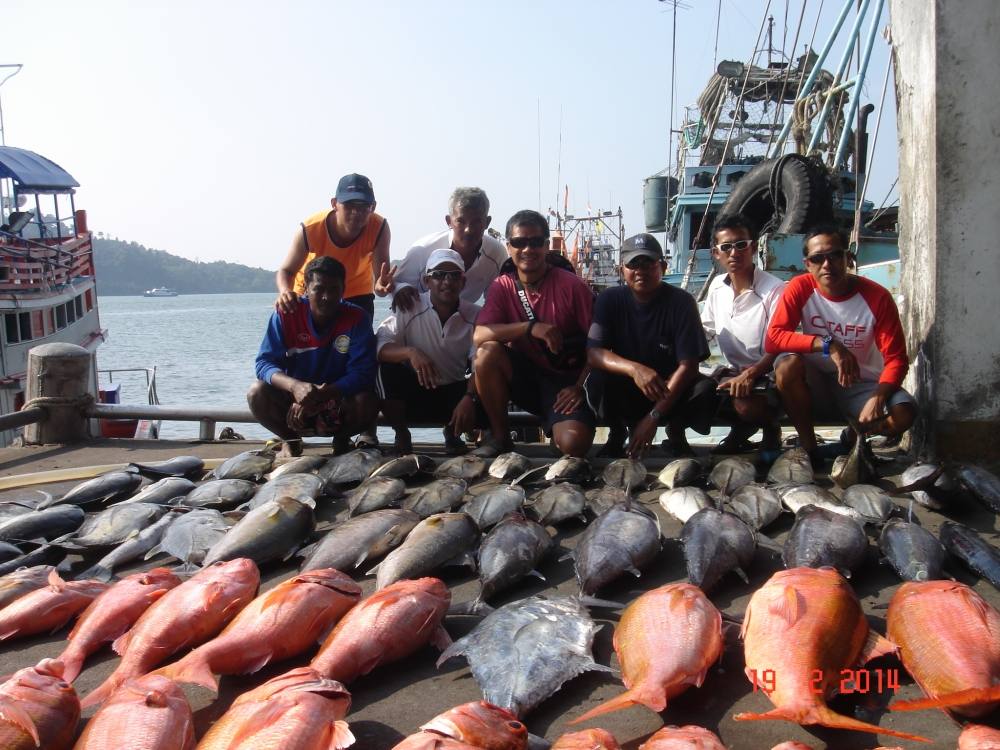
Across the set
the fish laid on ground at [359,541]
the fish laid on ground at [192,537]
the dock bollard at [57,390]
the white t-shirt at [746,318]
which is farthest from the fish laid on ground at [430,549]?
the dock bollard at [57,390]

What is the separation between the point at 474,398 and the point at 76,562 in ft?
8.97

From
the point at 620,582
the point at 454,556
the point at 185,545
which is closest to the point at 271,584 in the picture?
the point at 185,545

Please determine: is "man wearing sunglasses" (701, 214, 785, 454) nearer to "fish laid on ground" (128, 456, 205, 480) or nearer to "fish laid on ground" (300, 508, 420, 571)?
"fish laid on ground" (300, 508, 420, 571)

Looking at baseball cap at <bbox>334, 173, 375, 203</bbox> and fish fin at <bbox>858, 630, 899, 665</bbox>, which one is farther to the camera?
baseball cap at <bbox>334, 173, 375, 203</bbox>

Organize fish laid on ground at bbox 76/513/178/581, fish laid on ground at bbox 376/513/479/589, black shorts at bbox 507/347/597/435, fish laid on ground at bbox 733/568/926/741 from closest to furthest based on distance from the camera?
1. fish laid on ground at bbox 733/568/926/741
2. fish laid on ground at bbox 376/513/479/589
3. fish laid on ground at bbox 76/513/178/581
4. black shorts at bbox 507/347/597/435

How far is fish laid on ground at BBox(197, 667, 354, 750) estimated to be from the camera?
2.07m

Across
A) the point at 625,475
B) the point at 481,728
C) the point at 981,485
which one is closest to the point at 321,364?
the point at 625,475

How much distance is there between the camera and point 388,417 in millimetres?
6016

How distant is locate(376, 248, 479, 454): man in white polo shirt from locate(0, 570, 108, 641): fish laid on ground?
2609mm

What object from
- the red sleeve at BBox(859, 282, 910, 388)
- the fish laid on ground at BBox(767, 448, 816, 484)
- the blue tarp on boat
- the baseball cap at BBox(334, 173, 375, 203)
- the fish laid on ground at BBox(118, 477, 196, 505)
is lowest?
the fish laid on ground at BBox(118, 477, 196, 505)

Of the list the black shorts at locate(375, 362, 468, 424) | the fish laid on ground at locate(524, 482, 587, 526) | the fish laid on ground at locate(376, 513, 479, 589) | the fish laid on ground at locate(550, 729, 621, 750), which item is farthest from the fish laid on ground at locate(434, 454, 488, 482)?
the fish laid on ground at locate(550, 729, 621, 750)

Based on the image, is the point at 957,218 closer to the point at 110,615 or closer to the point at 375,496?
the point at 375,496

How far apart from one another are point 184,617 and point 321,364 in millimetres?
3004
